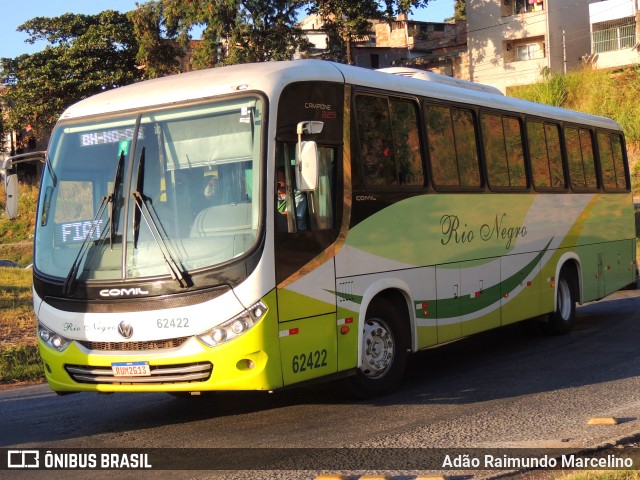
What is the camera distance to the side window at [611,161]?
16.4 meters

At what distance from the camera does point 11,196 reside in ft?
29.9

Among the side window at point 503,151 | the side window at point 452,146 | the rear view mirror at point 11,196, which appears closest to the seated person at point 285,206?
the rear view mirror at point 11,196

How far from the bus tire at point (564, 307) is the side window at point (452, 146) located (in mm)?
3410

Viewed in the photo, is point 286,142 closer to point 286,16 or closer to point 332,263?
point 332,263

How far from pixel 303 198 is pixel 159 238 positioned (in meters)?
1.35

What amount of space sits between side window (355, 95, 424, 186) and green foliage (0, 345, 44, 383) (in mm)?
5683

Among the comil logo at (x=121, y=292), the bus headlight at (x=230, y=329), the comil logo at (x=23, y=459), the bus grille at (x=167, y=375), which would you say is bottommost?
the comil logo at (x=23, y=459)

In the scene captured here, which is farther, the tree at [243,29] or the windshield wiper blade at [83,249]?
the tree at [243,29]

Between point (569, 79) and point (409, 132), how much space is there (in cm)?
4175

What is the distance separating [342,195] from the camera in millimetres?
9305

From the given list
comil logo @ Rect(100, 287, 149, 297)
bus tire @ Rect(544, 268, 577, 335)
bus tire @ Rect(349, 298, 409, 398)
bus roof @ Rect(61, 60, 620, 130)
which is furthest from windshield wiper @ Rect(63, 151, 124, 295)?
bus tire @ Rect(544, 268, 577, 335)

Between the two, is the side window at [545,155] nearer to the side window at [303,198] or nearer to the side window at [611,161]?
the side window at [611,161]

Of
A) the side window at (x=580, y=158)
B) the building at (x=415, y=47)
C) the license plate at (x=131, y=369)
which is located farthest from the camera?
the building at (x=415, y=47)

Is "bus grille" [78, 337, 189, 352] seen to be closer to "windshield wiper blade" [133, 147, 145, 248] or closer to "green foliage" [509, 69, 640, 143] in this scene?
"windshield wiper blade" [133, 147, 145, 248]
